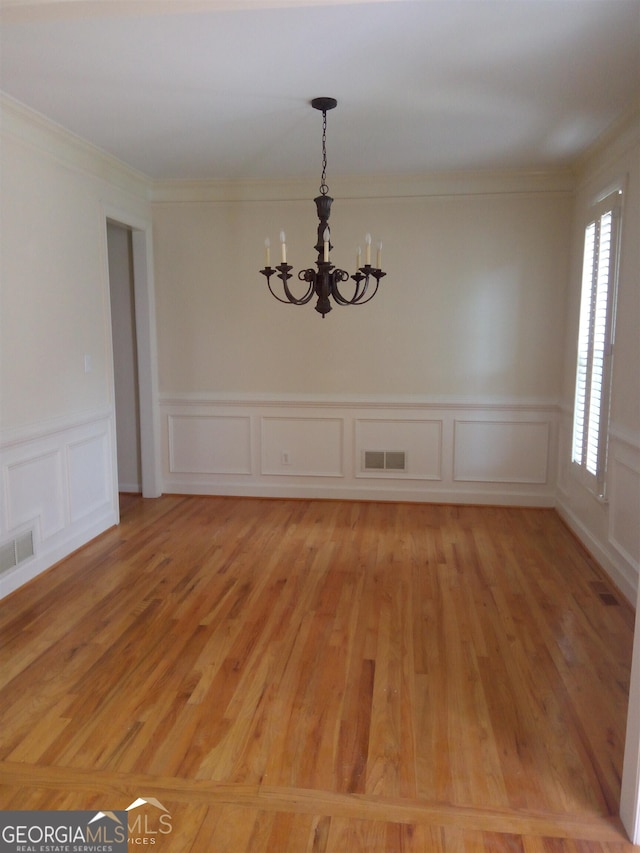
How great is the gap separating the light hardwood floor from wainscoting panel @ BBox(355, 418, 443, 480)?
3.63 feet

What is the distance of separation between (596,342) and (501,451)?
1428mm

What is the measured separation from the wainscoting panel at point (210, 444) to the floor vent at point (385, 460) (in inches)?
43.4

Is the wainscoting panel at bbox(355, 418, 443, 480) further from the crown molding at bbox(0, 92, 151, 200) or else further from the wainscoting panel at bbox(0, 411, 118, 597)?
the crown molding at bbox(0, 92, 151, 200)

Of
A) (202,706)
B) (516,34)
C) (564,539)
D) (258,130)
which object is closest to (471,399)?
(564,539)

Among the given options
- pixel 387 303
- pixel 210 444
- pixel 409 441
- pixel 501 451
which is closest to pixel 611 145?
pixel 387 303

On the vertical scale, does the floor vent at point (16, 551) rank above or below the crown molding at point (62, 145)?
→ below

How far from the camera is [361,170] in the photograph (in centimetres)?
500

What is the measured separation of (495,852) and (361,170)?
4586 millimetres

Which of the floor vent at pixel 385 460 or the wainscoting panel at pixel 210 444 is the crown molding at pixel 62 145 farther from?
the floor vent at pixel 385 460

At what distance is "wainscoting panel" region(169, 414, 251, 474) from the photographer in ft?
18.6

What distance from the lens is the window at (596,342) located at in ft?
13.1

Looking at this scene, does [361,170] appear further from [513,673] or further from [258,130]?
[513,673]

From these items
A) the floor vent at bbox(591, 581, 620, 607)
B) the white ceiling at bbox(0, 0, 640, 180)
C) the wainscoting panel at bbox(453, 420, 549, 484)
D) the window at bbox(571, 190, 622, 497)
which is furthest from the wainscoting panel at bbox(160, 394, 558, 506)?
the white ceiling at bbox(0, 0, 640, 180)

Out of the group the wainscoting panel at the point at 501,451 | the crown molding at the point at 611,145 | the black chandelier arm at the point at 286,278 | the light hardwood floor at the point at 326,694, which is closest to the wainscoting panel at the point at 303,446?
the wainscoting panel at the point at 501,451
